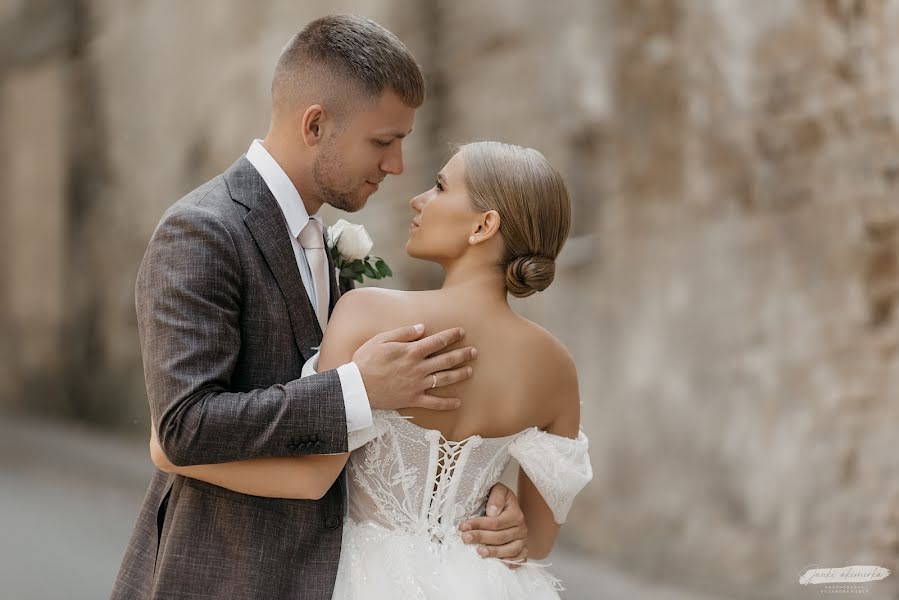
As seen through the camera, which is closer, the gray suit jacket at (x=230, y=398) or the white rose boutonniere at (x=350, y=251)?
the gray suit jacket at (x=230, y=398)

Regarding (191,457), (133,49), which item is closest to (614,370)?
(191,457)

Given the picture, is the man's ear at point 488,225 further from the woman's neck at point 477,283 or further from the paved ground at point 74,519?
the paved ground at point 74,519

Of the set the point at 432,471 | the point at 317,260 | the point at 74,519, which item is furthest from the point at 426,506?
the point at 74,519

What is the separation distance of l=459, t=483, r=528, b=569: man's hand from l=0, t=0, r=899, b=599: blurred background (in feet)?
9.27

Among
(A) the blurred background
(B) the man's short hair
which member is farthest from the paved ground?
(B) the man's short hair

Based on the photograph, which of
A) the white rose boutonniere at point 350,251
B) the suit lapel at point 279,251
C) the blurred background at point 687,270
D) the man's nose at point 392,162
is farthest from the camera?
the blurred background at point 687,270

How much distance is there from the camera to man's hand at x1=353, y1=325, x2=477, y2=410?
72.8 inches

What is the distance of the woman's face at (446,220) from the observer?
2092mm

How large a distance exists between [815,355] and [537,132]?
2087 millimetres

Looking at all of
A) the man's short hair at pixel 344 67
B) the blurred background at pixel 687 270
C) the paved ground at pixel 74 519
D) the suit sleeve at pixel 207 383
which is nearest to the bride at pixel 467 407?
the suit sleeve at pixel 207 383

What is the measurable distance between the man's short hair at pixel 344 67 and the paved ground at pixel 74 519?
133 inches

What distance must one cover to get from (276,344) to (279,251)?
0.62 feet

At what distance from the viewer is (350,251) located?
241 centimetres

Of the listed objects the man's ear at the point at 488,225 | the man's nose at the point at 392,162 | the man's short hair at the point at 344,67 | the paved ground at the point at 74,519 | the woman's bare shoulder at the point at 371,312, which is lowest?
the paved ground at the point at 74,519
